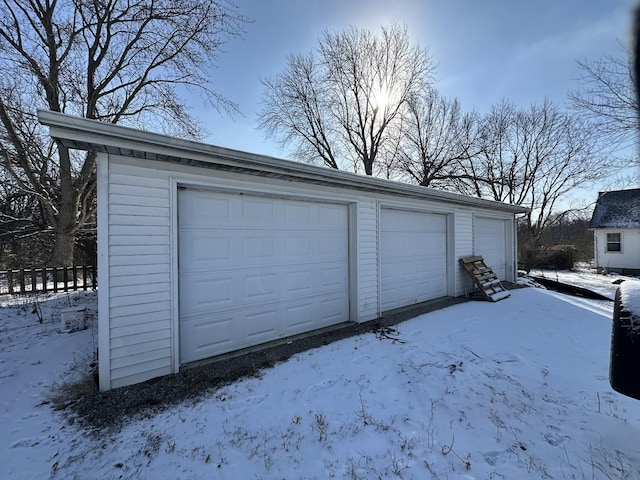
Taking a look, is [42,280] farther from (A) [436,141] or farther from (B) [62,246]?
(A) [436,141]

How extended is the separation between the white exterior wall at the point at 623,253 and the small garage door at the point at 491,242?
9273mm

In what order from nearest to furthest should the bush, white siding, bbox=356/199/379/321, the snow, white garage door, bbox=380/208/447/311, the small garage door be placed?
the snow
white siding, bbox=356/199/379/321
white garage door, bbox=380/208/447/311
the small garage door
the bush

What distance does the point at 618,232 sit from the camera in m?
14.1

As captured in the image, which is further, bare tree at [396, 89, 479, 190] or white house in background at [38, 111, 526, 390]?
bare tree at [396, 89, 479, 190]

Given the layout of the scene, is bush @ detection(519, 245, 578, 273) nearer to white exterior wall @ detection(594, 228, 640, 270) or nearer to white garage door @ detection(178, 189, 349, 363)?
white exterior wall @ detection(594, 228, 640, 270)

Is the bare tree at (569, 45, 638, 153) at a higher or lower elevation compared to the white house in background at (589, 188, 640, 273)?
higher

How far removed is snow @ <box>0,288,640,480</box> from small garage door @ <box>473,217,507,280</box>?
14.0ft

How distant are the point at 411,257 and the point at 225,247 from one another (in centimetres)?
417

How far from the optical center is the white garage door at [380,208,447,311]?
5.97 m

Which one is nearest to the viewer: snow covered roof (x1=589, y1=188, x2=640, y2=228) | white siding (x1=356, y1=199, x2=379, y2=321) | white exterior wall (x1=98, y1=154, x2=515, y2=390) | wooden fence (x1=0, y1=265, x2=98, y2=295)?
white exterior wall (x1=98, y1=154, x2=515, y2=390)

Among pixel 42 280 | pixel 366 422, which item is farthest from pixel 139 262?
pixel 42 280

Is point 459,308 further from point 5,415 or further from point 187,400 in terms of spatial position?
point 5,415

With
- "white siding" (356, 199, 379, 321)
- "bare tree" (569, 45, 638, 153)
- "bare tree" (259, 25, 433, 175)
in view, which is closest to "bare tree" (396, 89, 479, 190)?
"bare tree" (259, 25, 433, 175)

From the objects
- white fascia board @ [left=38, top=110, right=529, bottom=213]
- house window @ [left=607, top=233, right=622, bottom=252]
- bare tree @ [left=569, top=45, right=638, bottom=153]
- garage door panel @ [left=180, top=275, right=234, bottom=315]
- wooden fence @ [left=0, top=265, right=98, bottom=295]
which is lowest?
wooden fence @ [left=0, top=265, right=98, bottom=295]
